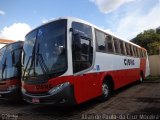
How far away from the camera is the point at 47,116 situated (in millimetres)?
7484

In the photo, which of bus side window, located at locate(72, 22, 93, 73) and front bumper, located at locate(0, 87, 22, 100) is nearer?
bus side window, located at locate(72, 22, 93, 73)

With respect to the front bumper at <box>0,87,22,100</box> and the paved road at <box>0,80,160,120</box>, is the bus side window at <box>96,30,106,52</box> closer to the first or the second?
the paved road at <box>0,80,160,120</box>

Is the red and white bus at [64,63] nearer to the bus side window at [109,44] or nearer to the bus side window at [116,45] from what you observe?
the bus side window at [109,44]

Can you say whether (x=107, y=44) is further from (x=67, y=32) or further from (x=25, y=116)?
(x=25, y=116)

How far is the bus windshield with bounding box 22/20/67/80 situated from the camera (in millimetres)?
6848

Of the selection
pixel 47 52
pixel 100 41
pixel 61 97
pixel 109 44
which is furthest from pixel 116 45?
pixel 61 97

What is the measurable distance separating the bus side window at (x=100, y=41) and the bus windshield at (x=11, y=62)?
12.2ft

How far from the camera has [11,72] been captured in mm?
9930

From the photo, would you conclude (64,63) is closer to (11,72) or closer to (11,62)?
(11,72)

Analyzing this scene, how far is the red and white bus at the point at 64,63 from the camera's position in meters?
6.74

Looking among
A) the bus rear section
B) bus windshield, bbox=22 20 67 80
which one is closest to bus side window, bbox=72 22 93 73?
bus windshield, bbox=22 20 67 80

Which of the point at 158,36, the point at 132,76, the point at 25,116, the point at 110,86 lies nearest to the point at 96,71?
the point at 110,86

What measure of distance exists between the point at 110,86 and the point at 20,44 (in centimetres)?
450

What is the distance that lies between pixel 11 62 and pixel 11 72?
1.70 ft
